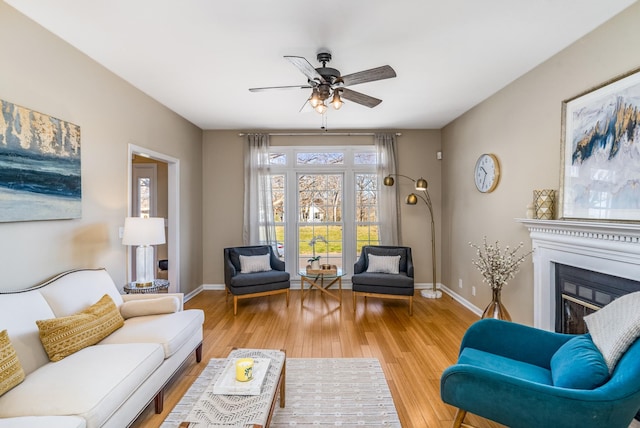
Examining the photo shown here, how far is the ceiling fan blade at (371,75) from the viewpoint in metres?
2.32

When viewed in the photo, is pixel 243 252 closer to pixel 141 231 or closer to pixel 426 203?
pixel 141 231

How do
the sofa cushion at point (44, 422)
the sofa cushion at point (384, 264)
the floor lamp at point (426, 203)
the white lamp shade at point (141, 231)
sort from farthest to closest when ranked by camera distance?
the floor lamp at point (426, 203)
the sofa cushion at point (384, 264)
the white lamp shade at point (141, 231)
the sofa cushion at point (44, 422)

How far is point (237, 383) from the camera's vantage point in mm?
1682

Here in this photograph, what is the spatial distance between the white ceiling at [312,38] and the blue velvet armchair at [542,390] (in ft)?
7.13

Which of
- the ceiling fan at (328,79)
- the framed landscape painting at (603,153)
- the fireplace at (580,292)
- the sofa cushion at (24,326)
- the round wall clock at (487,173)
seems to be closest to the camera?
the sofa cushion at (24,326)

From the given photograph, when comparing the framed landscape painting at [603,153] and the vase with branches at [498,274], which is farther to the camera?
the vase with branches at [498,274]

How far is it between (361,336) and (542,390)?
2090 millimetres

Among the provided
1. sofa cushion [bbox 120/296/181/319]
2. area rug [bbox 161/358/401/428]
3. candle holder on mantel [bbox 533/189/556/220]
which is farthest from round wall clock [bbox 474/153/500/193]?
sofa cushion [bbox 120/296/181/319]

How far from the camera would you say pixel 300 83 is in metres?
3.36

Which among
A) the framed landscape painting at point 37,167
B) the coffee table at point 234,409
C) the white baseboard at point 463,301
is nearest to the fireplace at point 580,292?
the white baseboard at point 463,301

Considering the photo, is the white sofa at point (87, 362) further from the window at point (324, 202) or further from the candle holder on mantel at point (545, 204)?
the candle holder on mantel at point (545, 204)

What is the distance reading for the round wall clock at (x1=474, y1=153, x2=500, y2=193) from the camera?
11.9ft

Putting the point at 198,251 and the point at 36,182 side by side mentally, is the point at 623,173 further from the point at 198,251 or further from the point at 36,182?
the point at 198,251

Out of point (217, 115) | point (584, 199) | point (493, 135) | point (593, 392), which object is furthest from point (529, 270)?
point (217, 115)
